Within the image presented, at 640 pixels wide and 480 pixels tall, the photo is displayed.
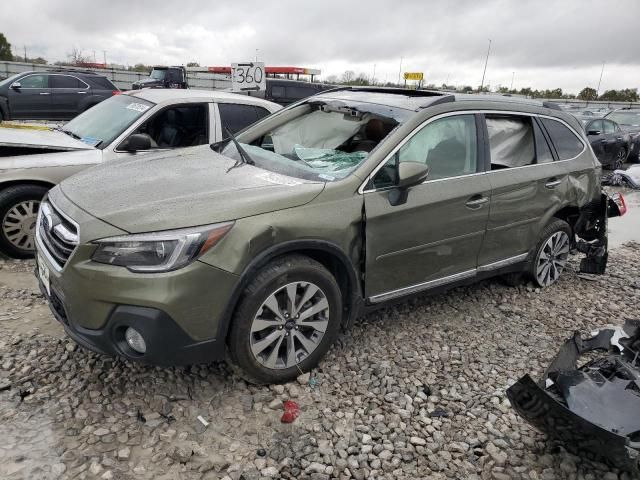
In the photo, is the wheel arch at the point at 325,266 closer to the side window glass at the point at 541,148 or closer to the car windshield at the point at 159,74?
the side window glass at the point at 541,148

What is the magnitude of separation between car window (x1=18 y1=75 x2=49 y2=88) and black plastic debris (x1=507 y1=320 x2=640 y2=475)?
48.7 feet

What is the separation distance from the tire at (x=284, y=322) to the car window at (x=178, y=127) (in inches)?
112

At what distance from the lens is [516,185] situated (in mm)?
3857

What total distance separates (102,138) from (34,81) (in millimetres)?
10730

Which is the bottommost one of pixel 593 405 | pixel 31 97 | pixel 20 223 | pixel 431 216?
pixel 593 405

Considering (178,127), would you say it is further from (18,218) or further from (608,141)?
(608,141)

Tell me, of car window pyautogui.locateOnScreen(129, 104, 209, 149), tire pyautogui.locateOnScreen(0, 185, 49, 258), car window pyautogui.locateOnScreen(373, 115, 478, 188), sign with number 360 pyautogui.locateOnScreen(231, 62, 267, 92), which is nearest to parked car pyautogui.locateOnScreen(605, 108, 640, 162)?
sign with number 360 pyautogui.locateOnScreen(231, 62, 267, 92)

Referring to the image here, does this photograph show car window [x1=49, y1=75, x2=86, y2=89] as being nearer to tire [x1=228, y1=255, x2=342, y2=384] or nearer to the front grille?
the front grille

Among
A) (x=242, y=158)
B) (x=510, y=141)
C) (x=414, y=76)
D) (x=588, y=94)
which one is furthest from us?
(x=588, y=94)

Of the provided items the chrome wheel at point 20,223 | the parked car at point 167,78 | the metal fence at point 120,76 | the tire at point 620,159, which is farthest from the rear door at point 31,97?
the tire at point 620,159

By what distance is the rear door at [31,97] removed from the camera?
13172 millimetres

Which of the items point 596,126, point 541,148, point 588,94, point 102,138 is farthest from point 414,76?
point 588,94

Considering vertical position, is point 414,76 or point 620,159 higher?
point 414,76

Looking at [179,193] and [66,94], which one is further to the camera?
[66,94]
